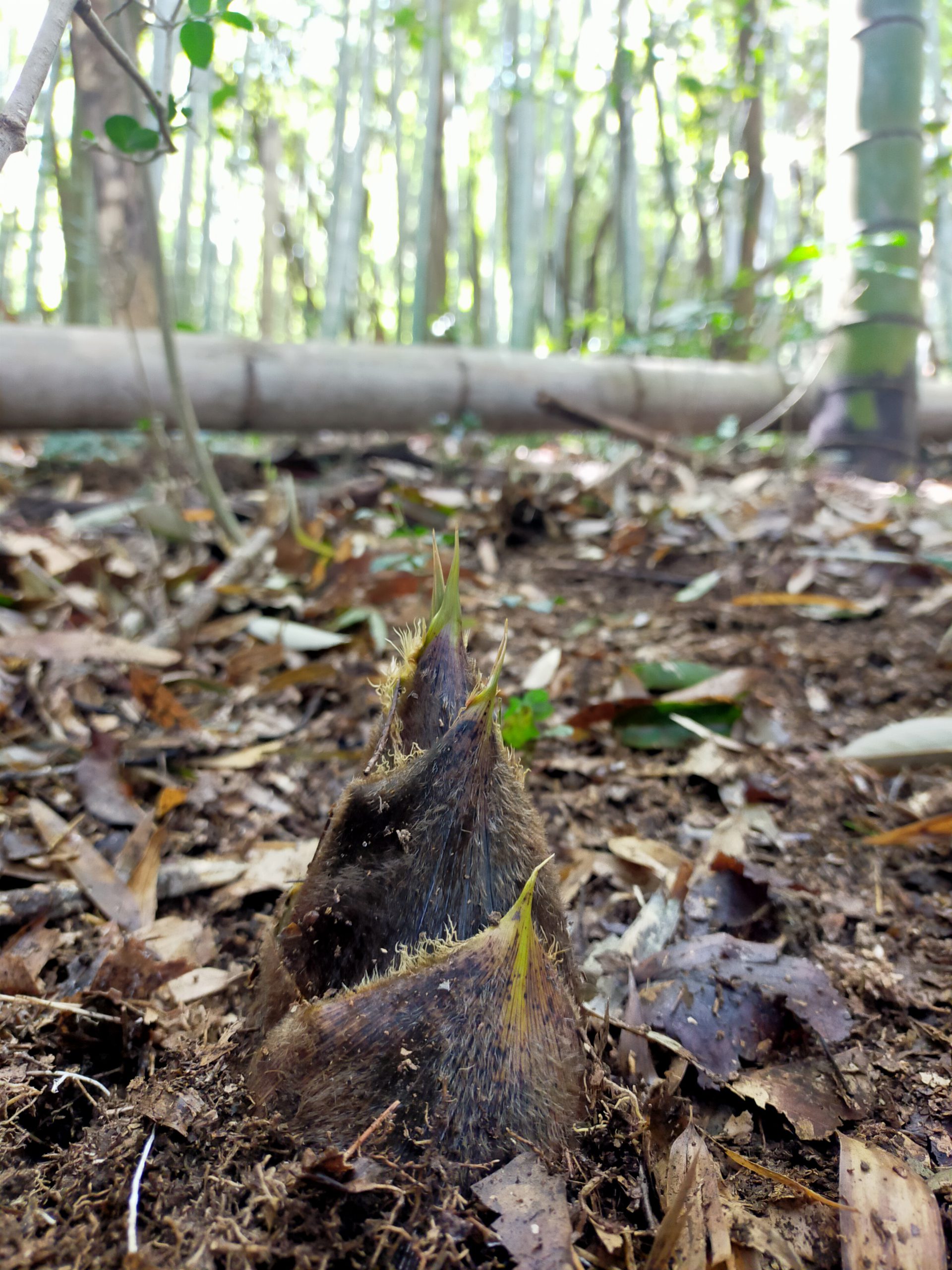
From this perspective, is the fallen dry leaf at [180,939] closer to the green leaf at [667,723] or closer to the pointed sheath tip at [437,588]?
the pointed sheath tip at [437,588]

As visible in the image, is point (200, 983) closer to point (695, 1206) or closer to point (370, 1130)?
point (370, 1130)

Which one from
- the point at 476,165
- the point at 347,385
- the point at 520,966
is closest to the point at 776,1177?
the point at 520,966

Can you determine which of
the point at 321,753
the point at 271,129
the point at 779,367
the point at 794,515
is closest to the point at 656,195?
the point at 271,129

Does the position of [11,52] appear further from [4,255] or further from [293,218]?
[293,218]

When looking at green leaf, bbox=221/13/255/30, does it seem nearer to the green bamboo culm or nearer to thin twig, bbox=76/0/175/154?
thin twig, bbox=76/0/175/154

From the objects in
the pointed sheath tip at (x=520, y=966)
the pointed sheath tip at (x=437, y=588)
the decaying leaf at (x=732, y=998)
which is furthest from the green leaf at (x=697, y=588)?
the pointed sheath tip at (x=520, y=966)

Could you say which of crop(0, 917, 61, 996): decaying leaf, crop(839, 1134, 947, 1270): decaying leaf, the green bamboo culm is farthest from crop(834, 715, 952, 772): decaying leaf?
the green bamboo culm
